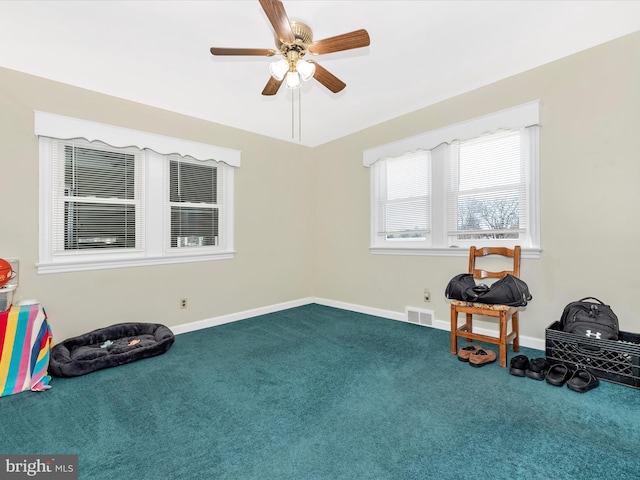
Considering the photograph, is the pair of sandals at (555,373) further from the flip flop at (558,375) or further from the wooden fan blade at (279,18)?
the wooden fan blade at (279,18)

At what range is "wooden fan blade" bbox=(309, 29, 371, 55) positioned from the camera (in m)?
1.86

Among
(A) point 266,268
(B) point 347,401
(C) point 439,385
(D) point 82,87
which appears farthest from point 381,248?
(D) point 82,87

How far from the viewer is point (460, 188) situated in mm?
3434

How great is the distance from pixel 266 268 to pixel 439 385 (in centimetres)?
279

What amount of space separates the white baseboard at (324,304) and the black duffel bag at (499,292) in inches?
23.2

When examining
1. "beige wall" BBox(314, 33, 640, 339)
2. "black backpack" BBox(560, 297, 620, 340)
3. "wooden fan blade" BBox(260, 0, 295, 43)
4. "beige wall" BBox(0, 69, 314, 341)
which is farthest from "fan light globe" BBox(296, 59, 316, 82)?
"black backpack" BBox(560, 297, 620, 340)

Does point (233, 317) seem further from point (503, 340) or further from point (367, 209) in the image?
point (503, 340)

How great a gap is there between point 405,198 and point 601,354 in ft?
7.73

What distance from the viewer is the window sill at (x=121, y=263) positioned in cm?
280

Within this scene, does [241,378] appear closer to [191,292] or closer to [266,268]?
[191,292]

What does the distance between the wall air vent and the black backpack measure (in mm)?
1286

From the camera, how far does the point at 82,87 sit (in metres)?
2.96

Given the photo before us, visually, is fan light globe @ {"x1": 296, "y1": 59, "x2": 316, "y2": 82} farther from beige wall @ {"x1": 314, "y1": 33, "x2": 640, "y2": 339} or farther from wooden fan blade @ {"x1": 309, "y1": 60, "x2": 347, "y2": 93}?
beige wall @ {"x1": 314, "y1": 33, "x2": 640, "y2": 339}

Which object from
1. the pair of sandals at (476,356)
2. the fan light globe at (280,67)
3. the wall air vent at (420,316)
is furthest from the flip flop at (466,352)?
the fan light globe at (280,67)
